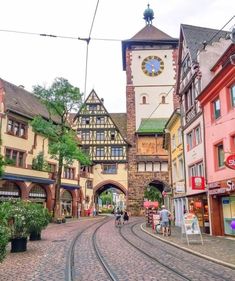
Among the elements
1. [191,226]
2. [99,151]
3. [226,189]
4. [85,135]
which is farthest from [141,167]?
[191,226]

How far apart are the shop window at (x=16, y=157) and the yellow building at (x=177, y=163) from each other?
14580 millimetres

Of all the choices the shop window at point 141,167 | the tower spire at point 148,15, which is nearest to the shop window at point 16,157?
the shop window at point 141,167

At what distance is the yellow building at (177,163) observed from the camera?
2755 centimetres

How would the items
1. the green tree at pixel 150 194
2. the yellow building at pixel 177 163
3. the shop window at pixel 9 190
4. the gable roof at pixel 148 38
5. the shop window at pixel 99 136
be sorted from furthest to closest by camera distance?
1. the gable roof at pixel 148 38
2. the shop window at pixel 99 136
3. the green tree at pixel 150 194
4. the shop window at pixel 9 190
5. the yellow building at pixel 177 163

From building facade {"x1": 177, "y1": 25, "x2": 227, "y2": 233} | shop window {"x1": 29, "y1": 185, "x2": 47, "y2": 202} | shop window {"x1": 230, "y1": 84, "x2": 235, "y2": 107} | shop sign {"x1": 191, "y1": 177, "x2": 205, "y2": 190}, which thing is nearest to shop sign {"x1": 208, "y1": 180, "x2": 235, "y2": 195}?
shop sign {"x1": 191, "y1": 177, "x2": 205, "y2": 190}

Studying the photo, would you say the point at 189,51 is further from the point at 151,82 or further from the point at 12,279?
the point at 151,82

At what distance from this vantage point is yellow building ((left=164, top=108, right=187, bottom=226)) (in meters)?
27.5

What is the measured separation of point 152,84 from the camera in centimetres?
5800

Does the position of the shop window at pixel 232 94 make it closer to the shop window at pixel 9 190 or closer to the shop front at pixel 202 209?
the shop front at pixel 202 209

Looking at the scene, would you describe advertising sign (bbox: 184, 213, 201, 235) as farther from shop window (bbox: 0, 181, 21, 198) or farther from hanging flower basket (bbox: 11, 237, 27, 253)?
shop window (bbox: 0, 181, 21, 198)

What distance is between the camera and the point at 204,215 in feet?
72.0

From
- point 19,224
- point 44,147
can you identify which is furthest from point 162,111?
point 19,224

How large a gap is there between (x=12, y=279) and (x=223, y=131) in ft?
44.5

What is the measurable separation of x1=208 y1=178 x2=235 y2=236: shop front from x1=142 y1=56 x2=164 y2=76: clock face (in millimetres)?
40466
